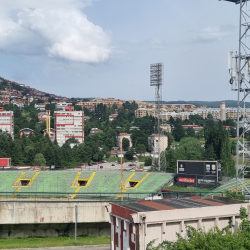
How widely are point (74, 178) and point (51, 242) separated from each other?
19518 millimetres

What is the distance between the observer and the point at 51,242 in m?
33.1

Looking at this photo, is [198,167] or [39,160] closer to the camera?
[198,167]

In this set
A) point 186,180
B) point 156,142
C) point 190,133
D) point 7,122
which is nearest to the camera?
point 186,180

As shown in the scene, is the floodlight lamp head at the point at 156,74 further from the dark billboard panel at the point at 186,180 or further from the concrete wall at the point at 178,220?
the concrete wall at the point at 178,220

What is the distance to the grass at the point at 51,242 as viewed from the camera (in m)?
31.8

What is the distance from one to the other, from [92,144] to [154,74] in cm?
4331

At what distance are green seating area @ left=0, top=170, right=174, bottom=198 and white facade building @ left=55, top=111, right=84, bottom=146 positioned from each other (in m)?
83.2

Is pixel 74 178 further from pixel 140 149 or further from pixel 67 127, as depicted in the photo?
pixel 67 127

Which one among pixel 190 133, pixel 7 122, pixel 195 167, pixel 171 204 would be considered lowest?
pixel 195 167

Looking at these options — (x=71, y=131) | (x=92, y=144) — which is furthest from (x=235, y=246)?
(x=71, y=131)

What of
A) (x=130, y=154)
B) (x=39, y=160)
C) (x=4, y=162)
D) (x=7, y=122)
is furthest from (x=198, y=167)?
(x=7, y=122)

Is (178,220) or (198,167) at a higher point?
(178,220)

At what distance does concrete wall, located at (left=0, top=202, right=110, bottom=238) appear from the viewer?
1396 inches

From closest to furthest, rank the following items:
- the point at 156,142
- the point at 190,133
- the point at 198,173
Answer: the point at 198,173 → the point at 156,142 → the point at 190,133
